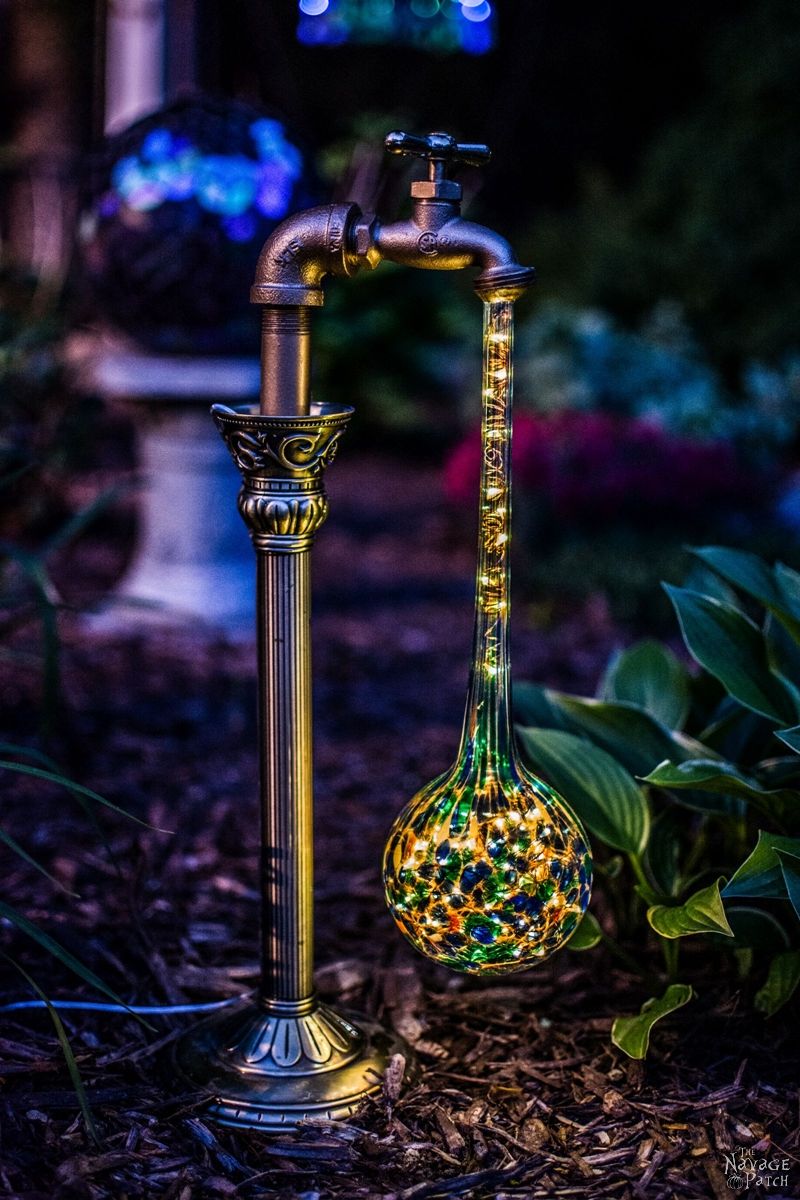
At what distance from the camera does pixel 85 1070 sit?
5.54ft

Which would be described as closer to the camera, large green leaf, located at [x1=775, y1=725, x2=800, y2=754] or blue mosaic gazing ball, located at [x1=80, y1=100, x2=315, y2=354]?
large green leaf, located at [x1=775, y1=725, x2=800, y2=754]

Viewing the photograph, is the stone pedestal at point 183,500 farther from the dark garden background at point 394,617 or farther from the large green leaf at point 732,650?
the large green leaf at point 732,650

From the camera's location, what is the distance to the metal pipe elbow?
1515mm

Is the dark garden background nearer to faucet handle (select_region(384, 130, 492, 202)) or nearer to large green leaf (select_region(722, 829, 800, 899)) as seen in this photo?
large green leaf (select_region(722, 829, 800, 899))

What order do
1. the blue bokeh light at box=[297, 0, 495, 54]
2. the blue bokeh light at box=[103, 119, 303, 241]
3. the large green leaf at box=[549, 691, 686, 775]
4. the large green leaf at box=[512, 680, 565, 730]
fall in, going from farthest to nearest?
1. the blue bokeh light at box=[297, 0, 495, 54]
2. the blue bokeh light at box=[103, 119, 303, 241]
3. the large green leaf at box=[512, 680, 565, 730]
4. the large green leaf at box=[549, 691, 686, 775]

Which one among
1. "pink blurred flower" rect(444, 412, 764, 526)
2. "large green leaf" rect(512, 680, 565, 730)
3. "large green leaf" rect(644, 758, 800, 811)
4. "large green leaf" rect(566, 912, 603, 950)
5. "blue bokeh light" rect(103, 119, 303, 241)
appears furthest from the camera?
"pink blurred flower" rect(444, 412, 764, 526)

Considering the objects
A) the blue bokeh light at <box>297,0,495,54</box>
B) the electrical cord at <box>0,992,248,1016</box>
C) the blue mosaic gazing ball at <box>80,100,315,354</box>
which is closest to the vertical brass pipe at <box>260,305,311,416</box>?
the electrical cord at <box>0,992,248,1016</box>

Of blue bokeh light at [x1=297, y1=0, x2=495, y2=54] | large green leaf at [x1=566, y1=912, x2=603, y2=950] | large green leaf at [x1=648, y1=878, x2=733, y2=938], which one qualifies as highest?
blue bokeh light at [x1=297, y1=0, x2=495, y2=54]

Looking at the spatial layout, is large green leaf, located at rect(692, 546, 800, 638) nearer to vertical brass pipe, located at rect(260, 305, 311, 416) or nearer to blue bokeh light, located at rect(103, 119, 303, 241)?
vertical brass pipe, located at rect(260, 305, 311, 416)

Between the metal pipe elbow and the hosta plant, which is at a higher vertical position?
the metal pipe elbow

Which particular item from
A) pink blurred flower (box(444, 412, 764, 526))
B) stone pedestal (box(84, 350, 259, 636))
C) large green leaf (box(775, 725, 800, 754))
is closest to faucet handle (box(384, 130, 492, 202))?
large green leaf (box(775, 725, 800, 754))

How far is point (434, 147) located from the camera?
4.85ft

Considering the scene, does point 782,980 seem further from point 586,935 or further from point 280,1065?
point 280,1065

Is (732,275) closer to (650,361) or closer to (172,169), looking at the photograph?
(650,361)
